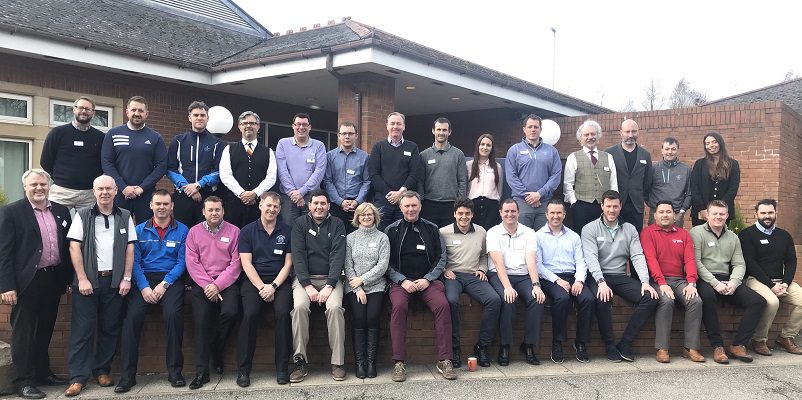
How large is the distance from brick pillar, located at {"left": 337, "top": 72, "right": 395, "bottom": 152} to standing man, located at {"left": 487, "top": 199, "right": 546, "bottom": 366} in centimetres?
410

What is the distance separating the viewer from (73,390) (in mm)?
4301

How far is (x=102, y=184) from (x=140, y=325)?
1.22 metres

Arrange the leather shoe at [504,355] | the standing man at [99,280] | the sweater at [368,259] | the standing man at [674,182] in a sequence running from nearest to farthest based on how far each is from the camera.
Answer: the standing man at [99,280] < the sweater at [368,259] < the leather shoe at [504,355] < the standing man at [674,182]

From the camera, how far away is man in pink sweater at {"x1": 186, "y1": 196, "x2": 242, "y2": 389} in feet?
15.2

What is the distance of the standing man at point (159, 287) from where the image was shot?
4508 millimetres

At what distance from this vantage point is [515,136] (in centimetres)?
1270

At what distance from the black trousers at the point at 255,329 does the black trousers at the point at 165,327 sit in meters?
0.50

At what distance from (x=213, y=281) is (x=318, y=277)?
0.91m

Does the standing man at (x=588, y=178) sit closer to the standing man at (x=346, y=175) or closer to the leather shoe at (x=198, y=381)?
the standing man at (x=346, y=175)

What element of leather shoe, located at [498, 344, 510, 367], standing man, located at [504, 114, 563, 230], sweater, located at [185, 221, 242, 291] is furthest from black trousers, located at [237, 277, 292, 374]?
standing man, located at [504, 114, 563, 230]

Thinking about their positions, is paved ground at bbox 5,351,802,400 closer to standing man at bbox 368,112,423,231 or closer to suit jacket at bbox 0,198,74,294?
suit jacket at bbox 0,198,74,294

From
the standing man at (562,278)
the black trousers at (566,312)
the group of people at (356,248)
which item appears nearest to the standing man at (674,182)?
the group of people at (356,248)

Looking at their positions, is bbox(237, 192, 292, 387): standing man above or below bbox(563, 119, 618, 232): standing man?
below

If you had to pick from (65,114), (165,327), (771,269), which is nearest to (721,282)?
(771,269)
